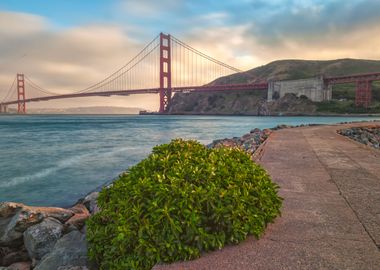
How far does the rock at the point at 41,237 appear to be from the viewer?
16.0 feet

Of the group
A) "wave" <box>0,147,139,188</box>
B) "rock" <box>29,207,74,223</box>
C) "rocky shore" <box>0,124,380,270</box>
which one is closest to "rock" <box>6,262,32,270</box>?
"rocky shore" <box>0,124,380,270</box>

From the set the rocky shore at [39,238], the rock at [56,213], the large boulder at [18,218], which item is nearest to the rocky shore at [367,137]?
the rock at [56,213]

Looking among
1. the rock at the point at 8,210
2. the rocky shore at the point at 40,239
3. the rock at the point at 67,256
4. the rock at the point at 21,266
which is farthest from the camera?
the rock at the point at 8,210

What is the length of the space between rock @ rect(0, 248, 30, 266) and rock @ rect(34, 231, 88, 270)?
5.26 ft

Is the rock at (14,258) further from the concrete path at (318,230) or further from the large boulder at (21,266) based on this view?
the concrete path at (318,230)

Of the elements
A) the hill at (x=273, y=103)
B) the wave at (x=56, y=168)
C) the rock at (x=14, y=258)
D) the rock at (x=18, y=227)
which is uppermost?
the hill at (x=273, y=103)

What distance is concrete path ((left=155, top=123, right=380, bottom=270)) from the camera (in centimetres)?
307

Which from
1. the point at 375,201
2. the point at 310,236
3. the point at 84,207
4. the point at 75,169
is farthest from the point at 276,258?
the point at 75,169

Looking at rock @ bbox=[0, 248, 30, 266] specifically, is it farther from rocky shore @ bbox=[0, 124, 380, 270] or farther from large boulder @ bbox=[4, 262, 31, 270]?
large boulder @ bbox=[4, 262, 31, 270]

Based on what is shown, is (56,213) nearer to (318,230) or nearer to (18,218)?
(18,218)

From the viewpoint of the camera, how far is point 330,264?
118 inches

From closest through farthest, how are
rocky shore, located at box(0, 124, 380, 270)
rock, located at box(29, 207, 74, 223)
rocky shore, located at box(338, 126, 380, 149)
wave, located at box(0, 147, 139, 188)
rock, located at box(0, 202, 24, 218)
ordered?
1. rocky shore, located at box(0, 124, 380, 270)
2. rock, located at box(29, 207, 74, 223)
3. rock, located at box(0, 202, 24, 218)
4. wave, located at box(0, 147, 139, 188)
5. rocky shore, located at box(338, 126, 380, 149)

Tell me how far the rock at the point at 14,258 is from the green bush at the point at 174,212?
2615mm

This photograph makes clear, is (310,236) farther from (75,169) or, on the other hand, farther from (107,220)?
(75,169)
